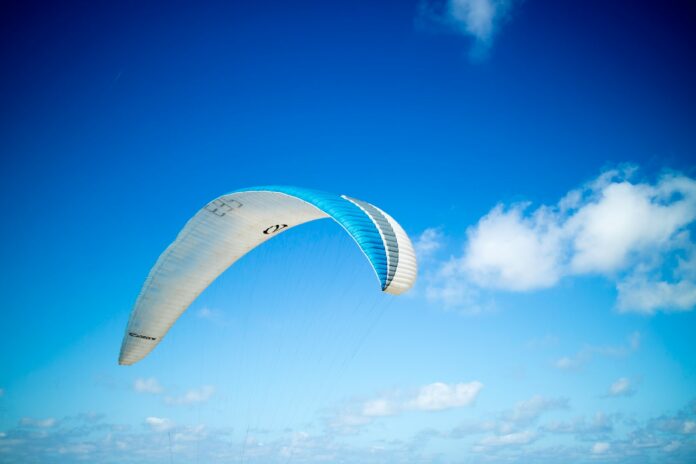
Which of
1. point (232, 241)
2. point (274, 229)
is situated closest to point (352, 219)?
point (274, 229)

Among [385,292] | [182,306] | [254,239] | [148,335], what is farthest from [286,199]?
[148,335]

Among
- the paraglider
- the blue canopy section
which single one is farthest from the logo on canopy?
the blue canopy section

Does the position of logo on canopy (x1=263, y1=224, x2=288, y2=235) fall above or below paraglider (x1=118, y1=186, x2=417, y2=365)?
above

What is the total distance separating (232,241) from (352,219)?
290 inches

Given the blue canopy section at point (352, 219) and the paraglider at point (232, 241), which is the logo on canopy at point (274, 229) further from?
the blue canopy section at point (352, 219)

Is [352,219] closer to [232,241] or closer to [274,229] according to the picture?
[274,229]

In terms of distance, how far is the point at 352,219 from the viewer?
14156 millimetres

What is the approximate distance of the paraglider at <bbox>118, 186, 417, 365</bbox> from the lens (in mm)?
13469

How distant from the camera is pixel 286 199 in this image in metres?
16.8

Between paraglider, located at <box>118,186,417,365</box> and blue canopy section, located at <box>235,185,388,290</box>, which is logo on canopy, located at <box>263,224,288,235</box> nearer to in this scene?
paraglider, located at <box>118,186,417,365</box>

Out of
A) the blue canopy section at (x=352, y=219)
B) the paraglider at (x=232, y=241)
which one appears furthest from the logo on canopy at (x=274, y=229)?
the blue canopy section at (x=352, y=219)

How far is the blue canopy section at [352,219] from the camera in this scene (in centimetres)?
1281

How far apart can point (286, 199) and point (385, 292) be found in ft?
20.0

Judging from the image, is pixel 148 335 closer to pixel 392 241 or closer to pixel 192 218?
pixel 192 218
